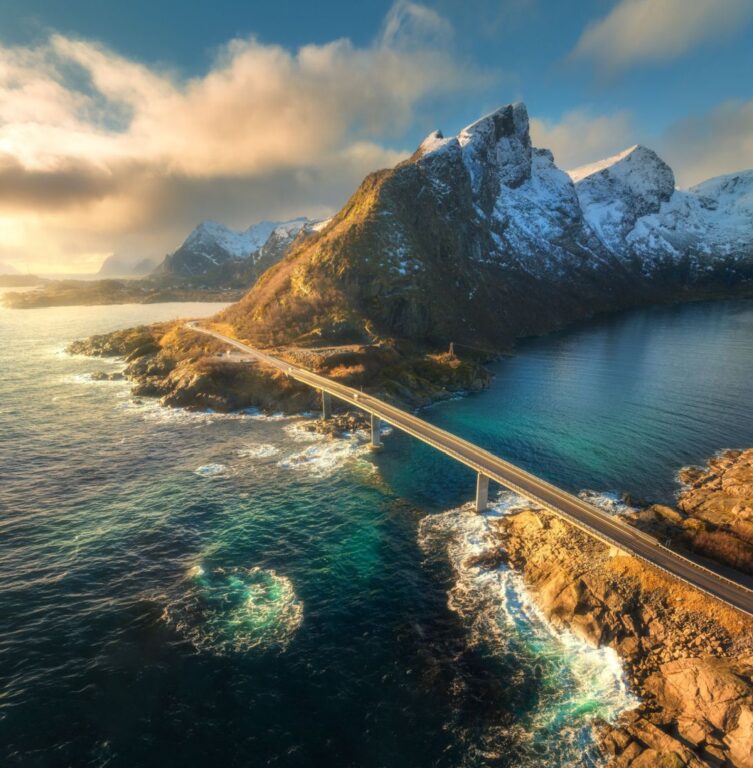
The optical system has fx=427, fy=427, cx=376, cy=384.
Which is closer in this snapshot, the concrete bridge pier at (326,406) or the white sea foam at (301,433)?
the white sea foam at (301,433)

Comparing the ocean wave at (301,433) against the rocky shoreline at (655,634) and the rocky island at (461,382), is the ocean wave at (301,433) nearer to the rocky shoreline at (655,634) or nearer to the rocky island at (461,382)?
the rocky island at (461,382)

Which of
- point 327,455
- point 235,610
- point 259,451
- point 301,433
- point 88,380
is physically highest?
point 88,380

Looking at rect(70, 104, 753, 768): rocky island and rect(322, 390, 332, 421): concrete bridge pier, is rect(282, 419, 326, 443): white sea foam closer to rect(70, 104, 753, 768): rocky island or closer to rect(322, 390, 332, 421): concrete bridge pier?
rect(322, 390, 332, 421): concrete bridge pier

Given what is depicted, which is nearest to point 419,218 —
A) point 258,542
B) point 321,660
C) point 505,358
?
point 505,358

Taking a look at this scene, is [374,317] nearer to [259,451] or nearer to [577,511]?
[259,451]

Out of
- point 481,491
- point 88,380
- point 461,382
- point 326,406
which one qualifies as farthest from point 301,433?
point 88,380

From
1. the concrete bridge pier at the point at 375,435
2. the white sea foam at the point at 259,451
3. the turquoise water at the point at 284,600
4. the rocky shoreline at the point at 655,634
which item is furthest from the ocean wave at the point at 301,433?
the rocky shoreline at the point at 655,634
